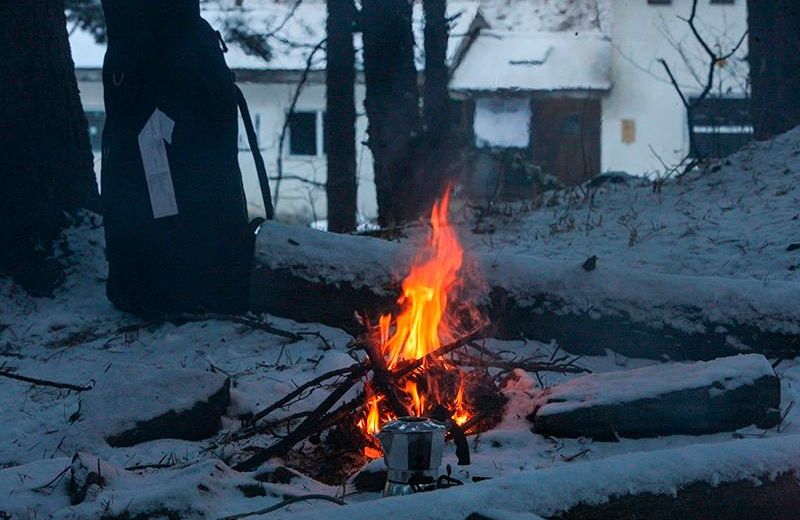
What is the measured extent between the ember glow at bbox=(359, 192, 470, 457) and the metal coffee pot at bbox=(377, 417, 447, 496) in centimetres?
71

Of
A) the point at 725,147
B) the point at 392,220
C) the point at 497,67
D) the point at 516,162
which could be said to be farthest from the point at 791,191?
the point at 497,67

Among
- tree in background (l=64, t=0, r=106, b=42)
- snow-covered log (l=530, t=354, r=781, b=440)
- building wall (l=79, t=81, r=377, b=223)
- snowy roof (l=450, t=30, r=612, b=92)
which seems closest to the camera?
snow-covered log (l=530, t=354, r=781, b=440)

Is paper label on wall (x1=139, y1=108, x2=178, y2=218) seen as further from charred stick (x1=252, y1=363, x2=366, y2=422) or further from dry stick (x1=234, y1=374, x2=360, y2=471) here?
dry stick (x1=234, y1=374, x2=360, y2=471)

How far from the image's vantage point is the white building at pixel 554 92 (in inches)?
861

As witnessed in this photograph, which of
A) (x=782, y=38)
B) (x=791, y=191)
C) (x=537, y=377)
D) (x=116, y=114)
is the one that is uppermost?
(x=782, y=38)

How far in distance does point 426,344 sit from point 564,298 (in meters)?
0.97

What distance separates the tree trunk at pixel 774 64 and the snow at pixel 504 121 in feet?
36.0

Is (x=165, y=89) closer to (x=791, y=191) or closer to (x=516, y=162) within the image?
(x=791, y=191)

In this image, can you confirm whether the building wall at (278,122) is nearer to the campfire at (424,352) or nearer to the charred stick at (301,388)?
the campfire at (424,352)

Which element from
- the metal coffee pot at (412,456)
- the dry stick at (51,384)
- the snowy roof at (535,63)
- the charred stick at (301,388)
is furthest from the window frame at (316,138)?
the metal coffee pot at (412,456)

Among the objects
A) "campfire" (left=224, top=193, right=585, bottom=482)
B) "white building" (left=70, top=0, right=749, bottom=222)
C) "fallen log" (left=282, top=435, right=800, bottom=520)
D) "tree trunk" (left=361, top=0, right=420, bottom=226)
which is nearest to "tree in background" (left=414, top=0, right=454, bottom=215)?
"tree trunk" (left=361, top=0, right=420, bottom=226)

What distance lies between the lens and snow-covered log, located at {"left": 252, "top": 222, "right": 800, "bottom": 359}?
16.1ft

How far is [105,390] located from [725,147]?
1701 centimetres

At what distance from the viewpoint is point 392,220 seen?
9.23 meters
